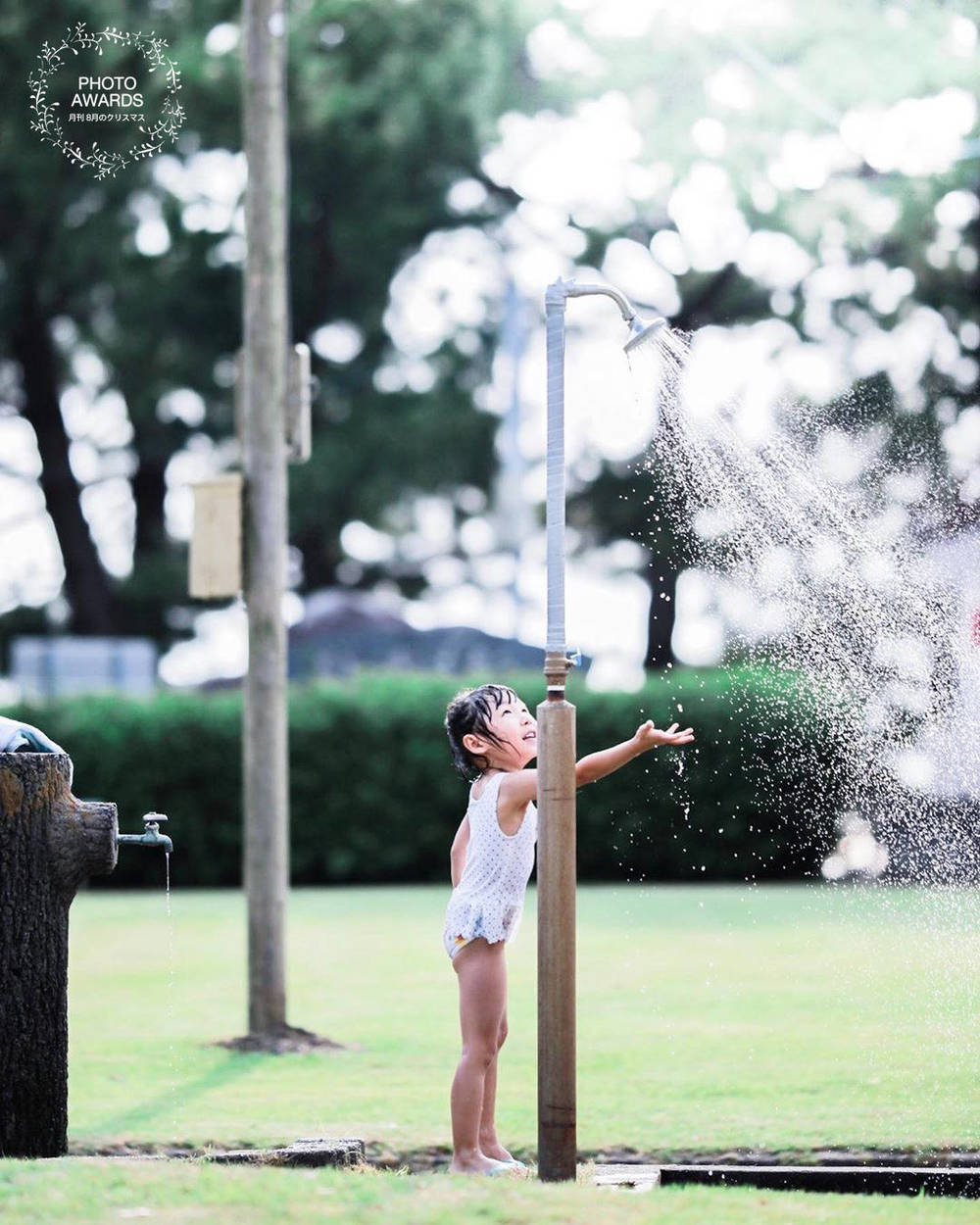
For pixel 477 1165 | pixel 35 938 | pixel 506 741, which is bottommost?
pixel 477 1165

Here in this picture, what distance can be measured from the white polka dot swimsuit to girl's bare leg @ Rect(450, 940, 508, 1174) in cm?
5

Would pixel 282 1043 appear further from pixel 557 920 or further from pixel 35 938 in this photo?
pixel 557 920

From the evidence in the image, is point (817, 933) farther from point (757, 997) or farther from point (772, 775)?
point (772, 775)

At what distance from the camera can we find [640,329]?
16.8ft

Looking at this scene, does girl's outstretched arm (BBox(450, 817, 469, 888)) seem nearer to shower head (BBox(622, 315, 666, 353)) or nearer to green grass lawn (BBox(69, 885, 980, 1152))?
green grass lawn (BBox(69, 885, 980, 1152))

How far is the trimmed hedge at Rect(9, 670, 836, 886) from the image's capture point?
61.4 feet

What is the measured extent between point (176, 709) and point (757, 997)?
11237mm

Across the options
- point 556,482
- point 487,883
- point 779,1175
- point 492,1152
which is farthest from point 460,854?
point 779,1175

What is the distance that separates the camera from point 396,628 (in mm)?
25172

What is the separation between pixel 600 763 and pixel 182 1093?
2698mm

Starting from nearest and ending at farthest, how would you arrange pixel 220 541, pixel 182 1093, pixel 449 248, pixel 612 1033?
pixel 182 1093 < pixel 612 1033 < pixel 220 541 < pixel 449 248

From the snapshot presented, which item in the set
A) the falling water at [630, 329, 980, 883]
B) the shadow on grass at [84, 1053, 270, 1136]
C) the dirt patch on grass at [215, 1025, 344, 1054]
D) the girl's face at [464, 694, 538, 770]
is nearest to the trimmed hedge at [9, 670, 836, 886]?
the falling water at [630, 329, 980, 883]
